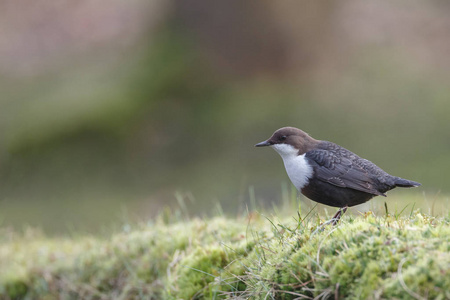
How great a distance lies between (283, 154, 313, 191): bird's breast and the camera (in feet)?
13.9

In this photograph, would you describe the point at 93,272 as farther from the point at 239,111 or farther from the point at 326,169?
the point at 239,111

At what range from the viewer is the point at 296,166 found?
14.3 ft

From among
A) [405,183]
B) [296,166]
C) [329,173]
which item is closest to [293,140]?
[296,166]

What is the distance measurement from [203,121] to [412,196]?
18.9 feet

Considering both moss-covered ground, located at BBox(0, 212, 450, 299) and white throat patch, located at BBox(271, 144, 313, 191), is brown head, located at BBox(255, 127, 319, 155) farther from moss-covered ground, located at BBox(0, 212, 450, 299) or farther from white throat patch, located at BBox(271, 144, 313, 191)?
moss-covered ground, located at BBox(0, 212, 450, 299)

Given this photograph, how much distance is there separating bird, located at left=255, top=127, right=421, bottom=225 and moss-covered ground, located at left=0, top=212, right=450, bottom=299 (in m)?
0.28

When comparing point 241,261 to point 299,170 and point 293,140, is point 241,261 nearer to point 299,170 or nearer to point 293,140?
point 299,170

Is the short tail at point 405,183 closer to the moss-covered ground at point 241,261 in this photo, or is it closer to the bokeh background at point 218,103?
the moss-covered ground at point 241,261

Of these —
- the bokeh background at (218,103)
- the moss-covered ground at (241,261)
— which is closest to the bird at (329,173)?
the moss-covered ground at (241,261)

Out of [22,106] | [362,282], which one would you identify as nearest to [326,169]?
[362,282]

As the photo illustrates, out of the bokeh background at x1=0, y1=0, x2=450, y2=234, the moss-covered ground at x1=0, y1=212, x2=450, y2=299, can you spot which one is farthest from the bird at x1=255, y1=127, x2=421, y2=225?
the bokeh background at x1=0, y1=0, x2=450, y2=234

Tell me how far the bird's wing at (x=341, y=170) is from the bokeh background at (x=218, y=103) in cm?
496

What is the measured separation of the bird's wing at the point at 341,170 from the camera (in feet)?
Answer: 13.8

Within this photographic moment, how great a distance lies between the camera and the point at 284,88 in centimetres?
1184
